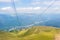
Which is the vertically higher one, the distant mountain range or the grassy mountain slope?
the distant mountain range

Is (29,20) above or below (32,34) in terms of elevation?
above

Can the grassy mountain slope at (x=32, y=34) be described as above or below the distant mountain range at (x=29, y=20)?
below

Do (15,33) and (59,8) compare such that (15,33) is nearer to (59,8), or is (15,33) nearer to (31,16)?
(31,16)

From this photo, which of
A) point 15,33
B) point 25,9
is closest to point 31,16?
point 25,9

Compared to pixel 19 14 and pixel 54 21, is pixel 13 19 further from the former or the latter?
pixel 54 21

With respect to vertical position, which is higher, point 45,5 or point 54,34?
point 45,5

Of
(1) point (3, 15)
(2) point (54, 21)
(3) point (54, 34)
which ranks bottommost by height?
(3) point (54, 34)
